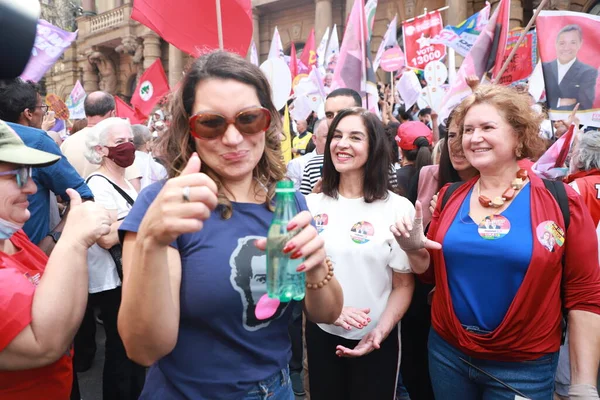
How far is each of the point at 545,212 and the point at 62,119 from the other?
9557 millimetres

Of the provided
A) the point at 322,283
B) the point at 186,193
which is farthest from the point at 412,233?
the point at 186,193

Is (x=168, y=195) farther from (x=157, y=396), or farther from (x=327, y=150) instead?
(x=327, y=150)

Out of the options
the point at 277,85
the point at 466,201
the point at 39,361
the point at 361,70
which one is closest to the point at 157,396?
the point at 39,361

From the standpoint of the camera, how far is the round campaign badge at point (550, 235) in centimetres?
177

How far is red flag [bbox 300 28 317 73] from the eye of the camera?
918 centimetres

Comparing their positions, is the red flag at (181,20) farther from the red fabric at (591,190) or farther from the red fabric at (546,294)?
the red fabric at (591,190)

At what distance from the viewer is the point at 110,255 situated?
2.94 metres

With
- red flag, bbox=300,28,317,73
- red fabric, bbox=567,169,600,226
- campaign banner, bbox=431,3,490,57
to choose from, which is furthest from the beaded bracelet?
red flag, bbox=300,28,317,73

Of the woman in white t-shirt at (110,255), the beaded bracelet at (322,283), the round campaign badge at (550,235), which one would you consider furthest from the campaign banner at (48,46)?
the round campaign badge at (550,235)

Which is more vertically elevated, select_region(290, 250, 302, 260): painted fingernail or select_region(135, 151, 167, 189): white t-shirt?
select_region(135, 151, 167, 189): white t-shirt

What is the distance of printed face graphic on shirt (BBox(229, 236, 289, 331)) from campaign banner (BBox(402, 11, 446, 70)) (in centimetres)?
706

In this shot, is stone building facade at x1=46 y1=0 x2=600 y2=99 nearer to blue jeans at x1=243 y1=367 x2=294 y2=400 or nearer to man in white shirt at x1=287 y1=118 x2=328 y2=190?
man in white shirt at x1=287 y1=118 x2=328 y2=190

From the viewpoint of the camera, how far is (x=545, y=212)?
1826mm

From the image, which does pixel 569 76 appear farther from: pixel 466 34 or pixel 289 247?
pixel 289 247
